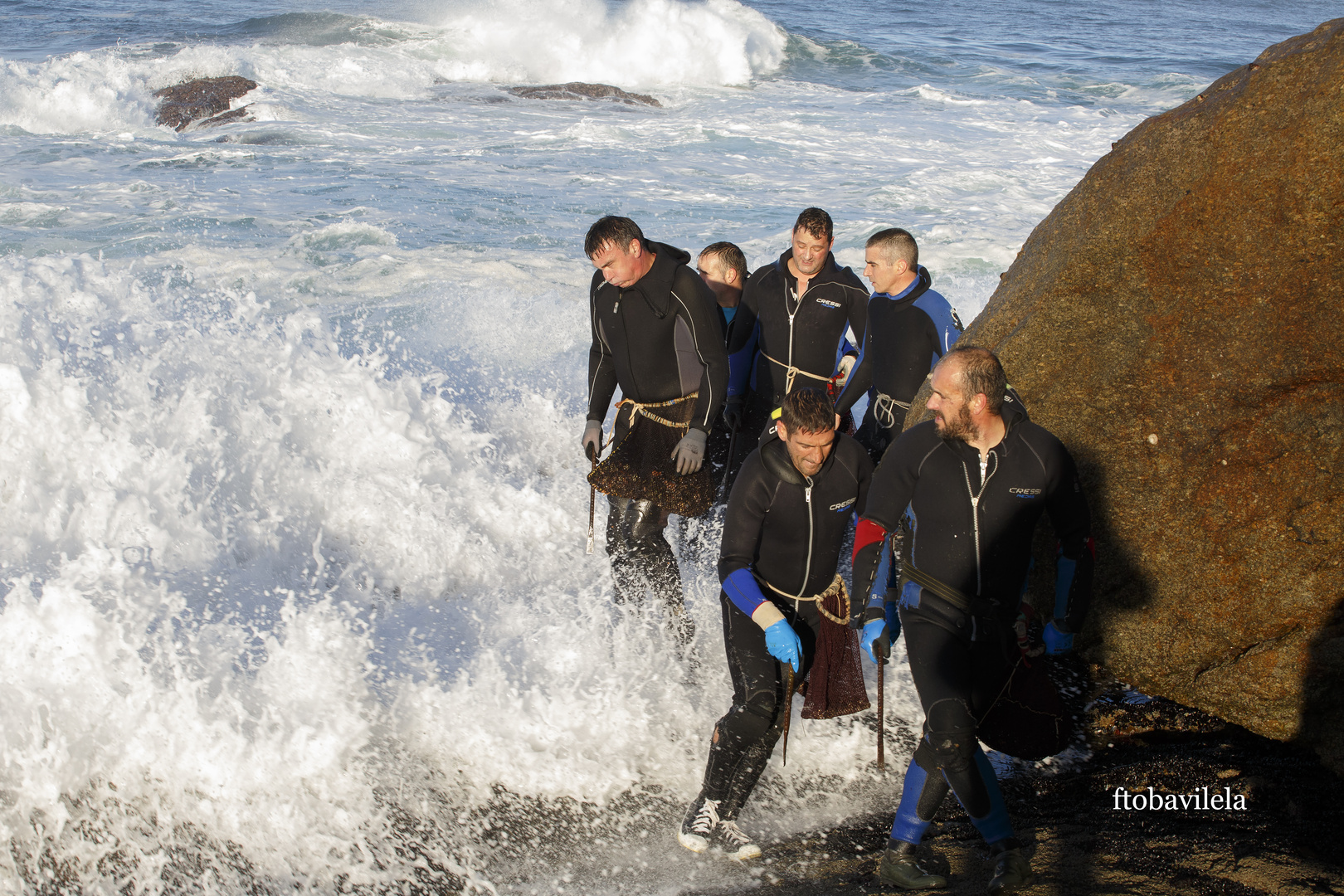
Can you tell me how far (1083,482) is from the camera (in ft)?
13.6

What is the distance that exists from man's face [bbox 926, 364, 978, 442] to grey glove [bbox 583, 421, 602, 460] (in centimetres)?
208

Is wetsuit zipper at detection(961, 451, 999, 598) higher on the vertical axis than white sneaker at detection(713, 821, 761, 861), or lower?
higher

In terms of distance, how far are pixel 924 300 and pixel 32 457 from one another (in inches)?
196

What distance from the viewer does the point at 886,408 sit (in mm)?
5062

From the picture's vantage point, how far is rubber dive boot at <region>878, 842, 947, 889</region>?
3.24 metres

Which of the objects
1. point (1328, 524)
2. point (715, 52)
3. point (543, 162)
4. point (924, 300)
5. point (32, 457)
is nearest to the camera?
point (1328, 524)

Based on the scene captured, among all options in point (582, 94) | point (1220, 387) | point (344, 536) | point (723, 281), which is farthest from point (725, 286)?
point (582, 94)

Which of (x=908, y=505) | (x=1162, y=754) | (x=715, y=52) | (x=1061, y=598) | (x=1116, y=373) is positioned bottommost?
(x=1162, y=754)

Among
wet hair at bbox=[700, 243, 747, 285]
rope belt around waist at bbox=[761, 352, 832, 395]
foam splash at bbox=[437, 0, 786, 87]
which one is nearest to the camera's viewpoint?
rope belt around waist at bbox=[761, 352, 832, 395]

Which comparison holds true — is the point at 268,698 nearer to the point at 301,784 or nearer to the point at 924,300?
the point at 301,784

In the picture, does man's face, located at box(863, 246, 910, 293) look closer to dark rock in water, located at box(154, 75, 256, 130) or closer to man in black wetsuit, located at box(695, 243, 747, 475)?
man in black wetsuit, located at box(695, 243, 747, 475)

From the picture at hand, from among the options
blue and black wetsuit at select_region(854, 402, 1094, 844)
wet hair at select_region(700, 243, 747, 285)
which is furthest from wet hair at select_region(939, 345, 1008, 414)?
wet hair at select_region(700, 243, 747, 285)

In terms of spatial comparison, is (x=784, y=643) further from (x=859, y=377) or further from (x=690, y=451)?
(x=859, y=377)

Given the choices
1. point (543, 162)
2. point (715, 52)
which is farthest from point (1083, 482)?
point (715, 52)
